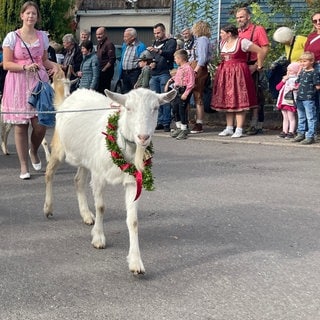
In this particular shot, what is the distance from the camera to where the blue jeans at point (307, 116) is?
9.95 meters

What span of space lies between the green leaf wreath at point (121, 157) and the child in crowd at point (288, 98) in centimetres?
616

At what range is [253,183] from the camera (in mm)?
7539

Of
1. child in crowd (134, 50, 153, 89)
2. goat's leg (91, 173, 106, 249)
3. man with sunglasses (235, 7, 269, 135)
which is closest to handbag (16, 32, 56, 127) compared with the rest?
goat's leg (91, 173, 106, 249)

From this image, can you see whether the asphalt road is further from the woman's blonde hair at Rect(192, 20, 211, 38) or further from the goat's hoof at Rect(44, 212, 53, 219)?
the woman's blonde hair at Rect(192, 20, 211, 38)

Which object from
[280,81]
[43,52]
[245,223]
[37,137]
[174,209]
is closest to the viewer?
[245,223]

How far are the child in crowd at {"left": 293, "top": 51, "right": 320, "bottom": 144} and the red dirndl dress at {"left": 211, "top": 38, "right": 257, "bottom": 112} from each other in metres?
0.97

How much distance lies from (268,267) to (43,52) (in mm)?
4077

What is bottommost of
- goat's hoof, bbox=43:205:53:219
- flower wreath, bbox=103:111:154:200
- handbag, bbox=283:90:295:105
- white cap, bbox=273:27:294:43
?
goat's hoof, bbox=43:205:53:219

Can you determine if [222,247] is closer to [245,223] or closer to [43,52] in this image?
[245,223]

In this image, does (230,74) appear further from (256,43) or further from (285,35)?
(285,35)

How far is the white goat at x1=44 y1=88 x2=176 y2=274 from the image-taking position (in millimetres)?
4426

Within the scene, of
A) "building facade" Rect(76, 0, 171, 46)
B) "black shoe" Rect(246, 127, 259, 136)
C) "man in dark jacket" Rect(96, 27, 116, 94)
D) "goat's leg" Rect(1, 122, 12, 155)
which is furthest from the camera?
"building facade" Rect(76, 0, 171, 46)

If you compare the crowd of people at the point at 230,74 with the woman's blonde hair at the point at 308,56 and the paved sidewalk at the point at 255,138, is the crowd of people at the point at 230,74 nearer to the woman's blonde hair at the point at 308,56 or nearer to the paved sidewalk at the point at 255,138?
the woman's blonde hair at the point at 308,56

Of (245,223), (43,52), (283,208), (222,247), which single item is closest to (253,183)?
(283,208)
